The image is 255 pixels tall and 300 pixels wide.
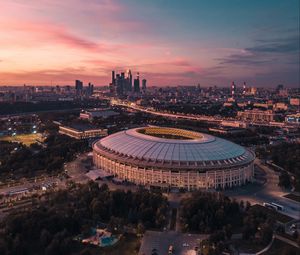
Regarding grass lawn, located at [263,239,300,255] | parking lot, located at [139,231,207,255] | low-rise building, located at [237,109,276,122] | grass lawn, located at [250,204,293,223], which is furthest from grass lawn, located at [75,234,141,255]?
low-rise building, located at [237,109,276,122]

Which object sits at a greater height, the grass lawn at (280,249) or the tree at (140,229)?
the tree at (140,229)

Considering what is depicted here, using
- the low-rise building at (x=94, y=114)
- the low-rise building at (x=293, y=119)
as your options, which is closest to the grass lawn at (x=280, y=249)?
the low-rise building at (x=293, y=119)

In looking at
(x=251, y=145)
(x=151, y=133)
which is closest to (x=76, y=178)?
(x=151, y=133)

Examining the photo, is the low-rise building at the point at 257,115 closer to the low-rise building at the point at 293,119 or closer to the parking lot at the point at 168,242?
the low-rise building at the point at 293,119

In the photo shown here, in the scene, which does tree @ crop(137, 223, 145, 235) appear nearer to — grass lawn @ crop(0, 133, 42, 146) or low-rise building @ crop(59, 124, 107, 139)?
low-rise building @ crop(59, 124, 107, 139)

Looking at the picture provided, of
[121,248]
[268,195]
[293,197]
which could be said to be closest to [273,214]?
[268,195]

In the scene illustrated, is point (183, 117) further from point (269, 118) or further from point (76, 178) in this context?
point (76, 178)
